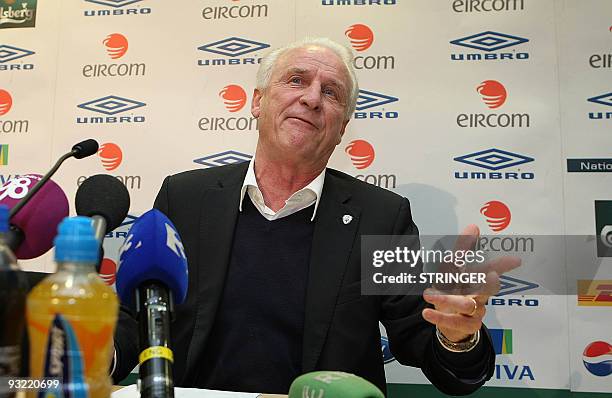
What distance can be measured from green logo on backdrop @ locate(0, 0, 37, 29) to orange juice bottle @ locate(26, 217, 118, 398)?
91.3 inches

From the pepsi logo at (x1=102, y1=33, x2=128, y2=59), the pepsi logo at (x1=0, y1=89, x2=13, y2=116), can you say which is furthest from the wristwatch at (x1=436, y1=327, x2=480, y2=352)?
the pepsi logo at (x1=0, y1=89, x2=13, y2=116)

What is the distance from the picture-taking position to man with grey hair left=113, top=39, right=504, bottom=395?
1.48 m

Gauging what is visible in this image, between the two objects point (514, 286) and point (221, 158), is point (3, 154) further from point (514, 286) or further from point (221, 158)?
point (514, 286)

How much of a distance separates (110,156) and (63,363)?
1992 mm

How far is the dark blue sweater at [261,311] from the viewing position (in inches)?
58.6

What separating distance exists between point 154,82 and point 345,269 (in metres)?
1.28

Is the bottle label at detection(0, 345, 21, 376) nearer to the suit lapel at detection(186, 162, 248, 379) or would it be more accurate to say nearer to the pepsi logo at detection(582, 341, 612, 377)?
the suit lapel at detection(186, 162, 248, 379)

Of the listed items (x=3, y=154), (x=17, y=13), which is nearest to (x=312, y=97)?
(x=3, y=154)

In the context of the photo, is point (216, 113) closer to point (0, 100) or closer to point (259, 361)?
point (0, 100)

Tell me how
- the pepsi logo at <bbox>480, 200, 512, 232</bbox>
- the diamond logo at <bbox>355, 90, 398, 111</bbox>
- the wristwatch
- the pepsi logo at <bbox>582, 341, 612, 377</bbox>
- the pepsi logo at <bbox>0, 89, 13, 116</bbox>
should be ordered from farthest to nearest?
the pepsi logo at <bbox>0, 89, 13, 116</bbox>
the diamond logo at <bbox>355, 90, 398, 111</bbox>
the pepsi logo at <bbox>480, 200, 512, 232</bbox>
the pepsi logo at <bbox>582, 341, 612, 377</bbox>
the wristwatch

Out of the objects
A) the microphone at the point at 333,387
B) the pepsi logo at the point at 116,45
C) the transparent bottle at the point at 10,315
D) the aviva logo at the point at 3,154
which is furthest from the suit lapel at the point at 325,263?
the aviva logo at the point at 3,154

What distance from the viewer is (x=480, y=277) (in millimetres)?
994

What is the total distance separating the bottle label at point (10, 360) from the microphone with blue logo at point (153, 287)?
11cm

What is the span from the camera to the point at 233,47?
238 centimetres
